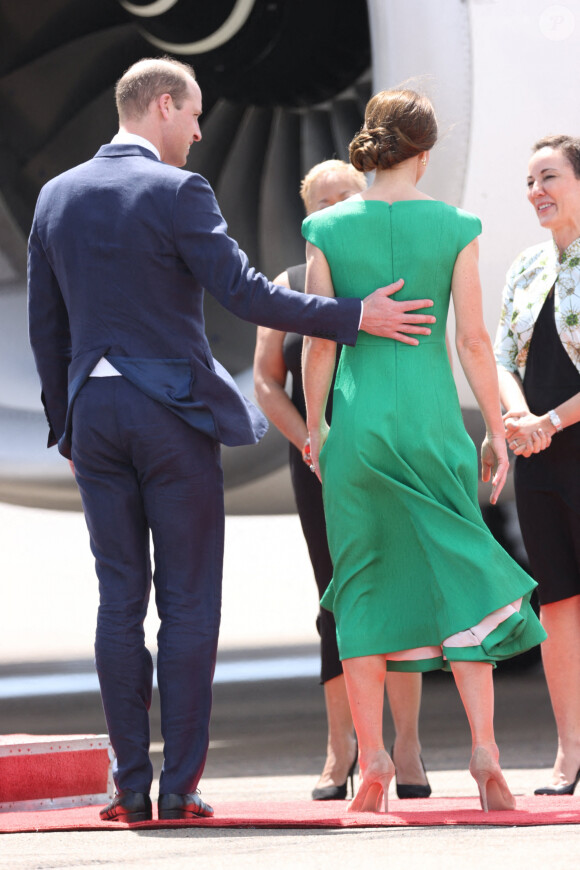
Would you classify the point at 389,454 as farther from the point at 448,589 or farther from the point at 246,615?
the point at 246,615

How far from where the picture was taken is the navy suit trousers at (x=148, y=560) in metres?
2.37

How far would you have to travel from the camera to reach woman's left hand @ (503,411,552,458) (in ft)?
9.68

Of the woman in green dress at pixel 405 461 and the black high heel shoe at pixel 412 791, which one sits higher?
the woman in green dress at pixel 405 461

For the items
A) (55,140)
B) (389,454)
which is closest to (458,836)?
(389,454)

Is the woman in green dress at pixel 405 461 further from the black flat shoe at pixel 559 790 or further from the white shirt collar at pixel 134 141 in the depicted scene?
the black flat shoe at pixel 559 790

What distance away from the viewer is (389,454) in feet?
7.94

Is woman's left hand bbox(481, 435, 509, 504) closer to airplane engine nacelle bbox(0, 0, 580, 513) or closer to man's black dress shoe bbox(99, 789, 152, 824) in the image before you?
man's black dress shoe bbox(99, 789, 152, 824)

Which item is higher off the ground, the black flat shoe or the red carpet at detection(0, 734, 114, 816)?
the red carpet at detection(0, 734, 114, 816)

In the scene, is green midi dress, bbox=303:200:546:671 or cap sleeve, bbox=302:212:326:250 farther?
cap sleeve, bbox=302:212:326:250

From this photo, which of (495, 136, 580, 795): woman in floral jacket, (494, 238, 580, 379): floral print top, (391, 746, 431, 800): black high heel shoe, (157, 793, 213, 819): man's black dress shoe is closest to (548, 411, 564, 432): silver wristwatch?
(495, 136, 580, 795): woman in floral jacket

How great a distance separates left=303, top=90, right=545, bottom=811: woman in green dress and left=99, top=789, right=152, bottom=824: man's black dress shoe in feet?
1.18

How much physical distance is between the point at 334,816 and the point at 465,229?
1.06m

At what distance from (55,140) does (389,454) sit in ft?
8.70

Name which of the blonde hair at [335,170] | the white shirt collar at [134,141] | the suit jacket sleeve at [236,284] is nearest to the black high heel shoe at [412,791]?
the suit jacket sleeve at [236,284]
